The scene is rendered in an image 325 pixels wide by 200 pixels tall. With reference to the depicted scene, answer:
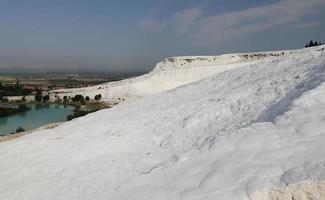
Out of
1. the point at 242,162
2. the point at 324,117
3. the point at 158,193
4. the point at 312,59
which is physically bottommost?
the point at 158,193

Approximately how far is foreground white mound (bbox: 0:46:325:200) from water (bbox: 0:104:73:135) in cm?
4244

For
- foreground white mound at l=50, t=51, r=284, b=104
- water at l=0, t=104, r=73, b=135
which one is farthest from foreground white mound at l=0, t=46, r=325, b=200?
foreground white mound at l=50, t=51, r=284, b=104

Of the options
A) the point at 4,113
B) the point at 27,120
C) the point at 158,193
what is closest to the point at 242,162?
the point at 158,193

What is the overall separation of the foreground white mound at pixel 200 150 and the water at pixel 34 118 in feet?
139

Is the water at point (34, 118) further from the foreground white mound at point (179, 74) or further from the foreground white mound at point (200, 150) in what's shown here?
the foreground white mound at point (200, 150)

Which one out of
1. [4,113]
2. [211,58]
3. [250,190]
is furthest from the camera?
[211,58]

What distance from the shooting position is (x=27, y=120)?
6762cm

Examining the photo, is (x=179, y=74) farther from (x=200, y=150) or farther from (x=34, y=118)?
(x=200, y=150)

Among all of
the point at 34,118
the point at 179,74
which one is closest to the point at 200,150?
the point at 34,118

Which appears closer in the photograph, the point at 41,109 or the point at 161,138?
the point at 161,138

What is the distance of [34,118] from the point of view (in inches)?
2766

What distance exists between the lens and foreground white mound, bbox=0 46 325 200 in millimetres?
7209

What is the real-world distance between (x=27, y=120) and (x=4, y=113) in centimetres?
1103

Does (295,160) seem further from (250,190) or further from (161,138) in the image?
(161,138)
